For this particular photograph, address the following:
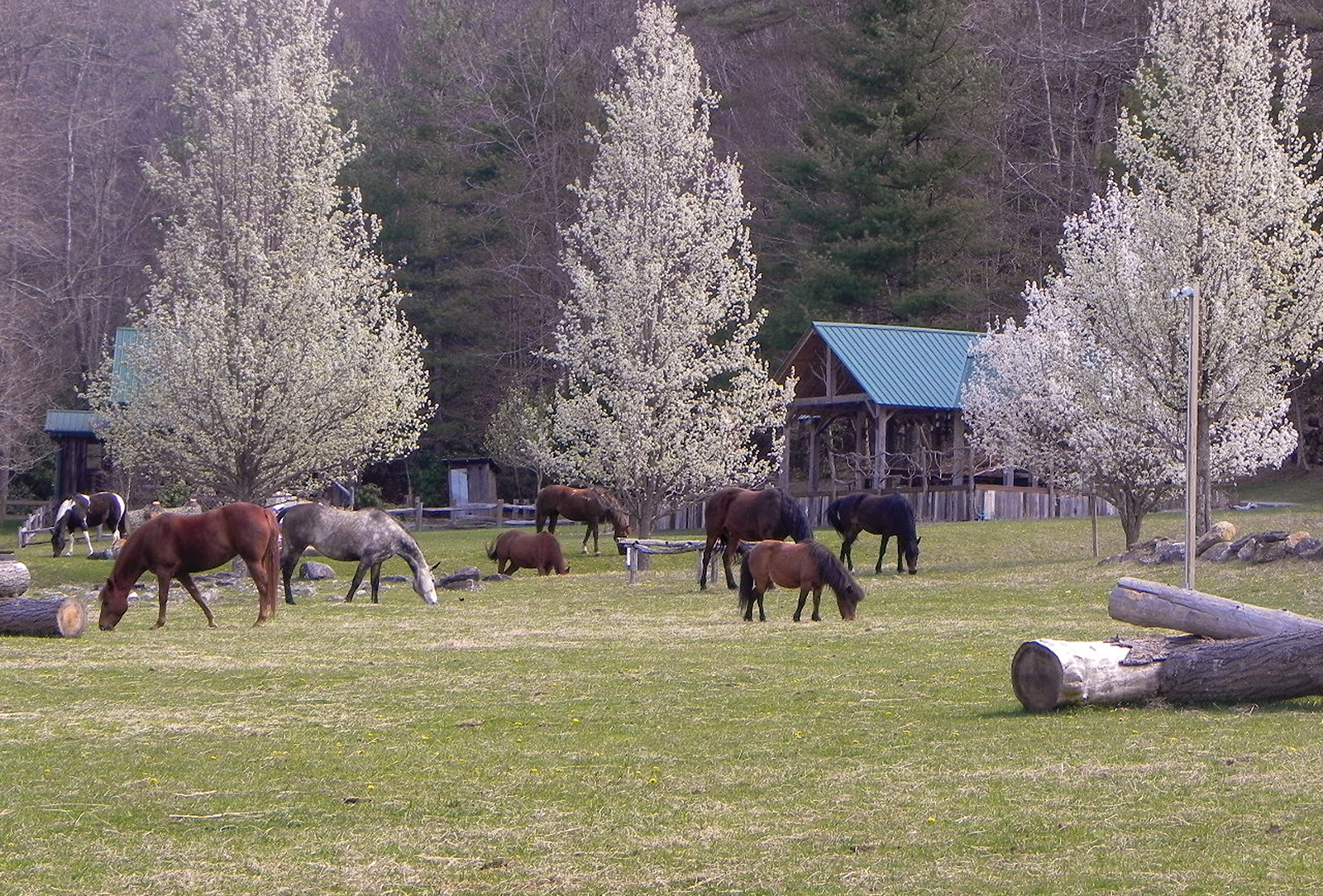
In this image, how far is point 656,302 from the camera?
34.2 metres

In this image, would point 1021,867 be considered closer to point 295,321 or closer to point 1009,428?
point 295,321

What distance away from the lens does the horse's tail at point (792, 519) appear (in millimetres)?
24062

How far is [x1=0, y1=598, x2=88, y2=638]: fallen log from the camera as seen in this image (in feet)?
55.5

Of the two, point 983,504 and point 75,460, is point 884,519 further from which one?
point 75,460

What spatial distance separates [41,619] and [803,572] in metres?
8.70

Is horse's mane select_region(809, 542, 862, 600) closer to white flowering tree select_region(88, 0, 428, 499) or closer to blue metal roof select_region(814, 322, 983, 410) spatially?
white flowering tree select_region(88, 0, 428, 499)

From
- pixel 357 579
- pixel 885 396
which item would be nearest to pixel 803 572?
pixel 357 579

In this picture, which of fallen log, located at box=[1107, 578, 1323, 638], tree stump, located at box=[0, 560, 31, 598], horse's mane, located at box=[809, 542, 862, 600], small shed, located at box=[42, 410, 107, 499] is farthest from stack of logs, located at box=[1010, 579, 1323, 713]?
small shed, located at box=[42, 410, 107, 499]

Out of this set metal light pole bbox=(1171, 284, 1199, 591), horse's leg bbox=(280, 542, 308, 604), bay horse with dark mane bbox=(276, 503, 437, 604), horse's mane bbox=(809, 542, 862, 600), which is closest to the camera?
horse's mane bbox=(809, 542, 862, 600)

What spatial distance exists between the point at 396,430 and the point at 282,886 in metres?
28.6

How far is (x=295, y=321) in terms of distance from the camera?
3091 centimetres

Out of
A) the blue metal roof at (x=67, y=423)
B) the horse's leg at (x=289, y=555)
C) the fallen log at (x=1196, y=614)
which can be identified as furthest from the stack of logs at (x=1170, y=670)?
the blue metal roof at (x=67, y=423)

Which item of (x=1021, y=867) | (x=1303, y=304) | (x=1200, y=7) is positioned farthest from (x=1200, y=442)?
(x=1021, y=867)

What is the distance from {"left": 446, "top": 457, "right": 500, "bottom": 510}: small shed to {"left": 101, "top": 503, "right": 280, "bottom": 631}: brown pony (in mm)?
36598
